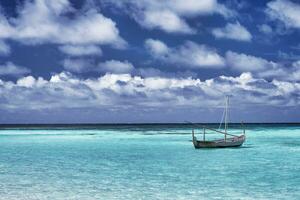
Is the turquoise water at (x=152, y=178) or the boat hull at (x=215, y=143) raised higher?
the boat hull at (x=215, y=143)

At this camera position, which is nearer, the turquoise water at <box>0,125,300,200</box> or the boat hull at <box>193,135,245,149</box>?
the turquoise water at <box>0,125,300,200</box>

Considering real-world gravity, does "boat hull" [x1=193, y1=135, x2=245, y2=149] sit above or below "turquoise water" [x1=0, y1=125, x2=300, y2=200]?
above

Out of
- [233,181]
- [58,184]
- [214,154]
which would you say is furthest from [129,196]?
[214,154]

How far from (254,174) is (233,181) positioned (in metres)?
2.57

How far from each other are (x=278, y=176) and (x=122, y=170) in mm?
7986

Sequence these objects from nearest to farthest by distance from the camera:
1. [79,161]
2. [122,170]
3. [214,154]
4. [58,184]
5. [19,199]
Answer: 1. [19,199]
2. [58,184]
3. [122,170]
4. [79,161]
5. [214,154]

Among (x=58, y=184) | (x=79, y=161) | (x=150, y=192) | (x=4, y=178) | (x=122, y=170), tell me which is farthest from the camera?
(x=79, y=161)

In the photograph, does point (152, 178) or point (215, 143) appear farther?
point (215, 143)

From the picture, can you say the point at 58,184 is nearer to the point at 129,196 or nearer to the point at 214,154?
the point at 129,196

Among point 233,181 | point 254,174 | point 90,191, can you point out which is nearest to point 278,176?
point 254,174

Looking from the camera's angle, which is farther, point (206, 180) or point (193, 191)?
point (206, 180)

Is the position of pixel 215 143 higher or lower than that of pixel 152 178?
higher

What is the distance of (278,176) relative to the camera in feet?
70.4

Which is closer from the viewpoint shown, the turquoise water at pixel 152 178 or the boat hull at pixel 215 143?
the turquoise water at pixel 152 178
